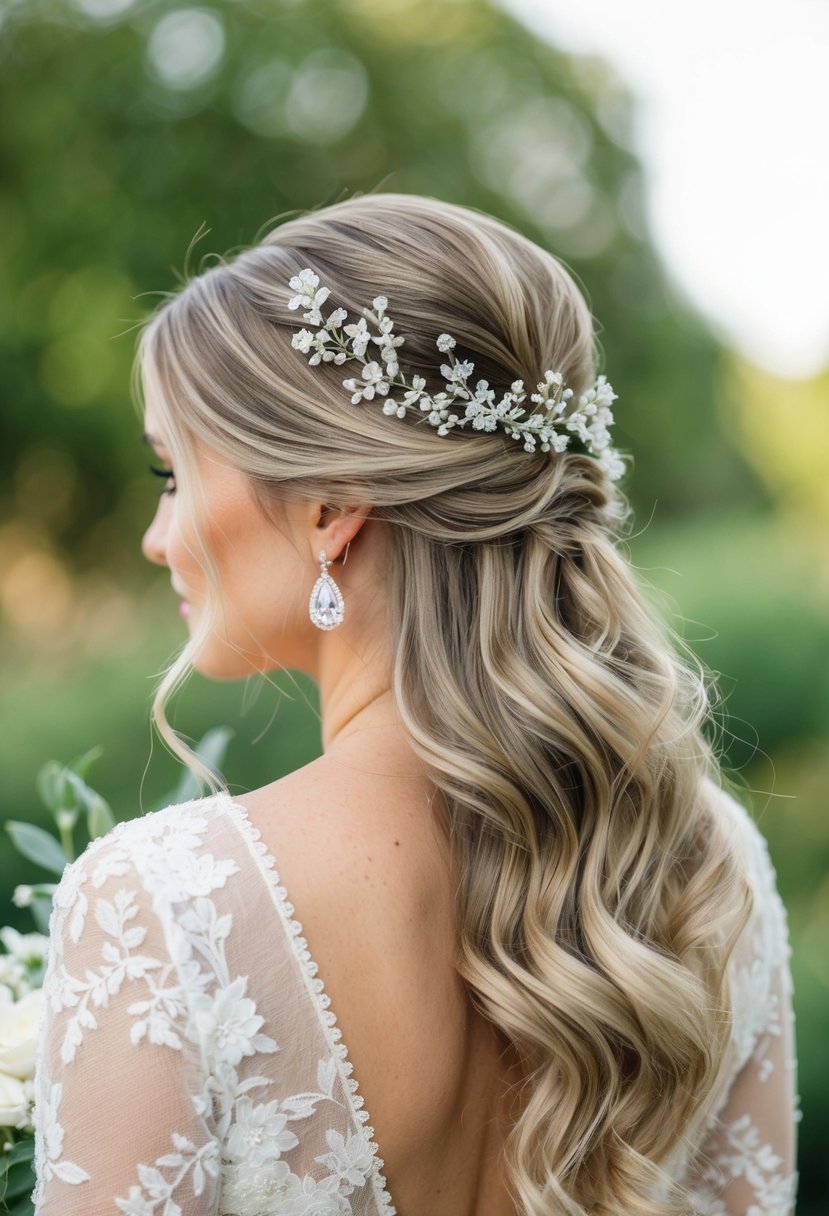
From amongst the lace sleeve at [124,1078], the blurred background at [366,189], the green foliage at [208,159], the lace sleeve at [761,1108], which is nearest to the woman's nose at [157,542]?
the lace sleeve at [124,1078]

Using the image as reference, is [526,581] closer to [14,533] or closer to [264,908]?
[264,908]

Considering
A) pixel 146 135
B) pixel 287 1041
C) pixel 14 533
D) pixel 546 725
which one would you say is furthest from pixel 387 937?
pixel 14 533

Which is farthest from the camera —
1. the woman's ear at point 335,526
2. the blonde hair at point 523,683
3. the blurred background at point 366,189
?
the blurred background at point 366,189

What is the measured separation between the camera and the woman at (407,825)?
132 cm

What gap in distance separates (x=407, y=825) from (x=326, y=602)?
0.41 metres

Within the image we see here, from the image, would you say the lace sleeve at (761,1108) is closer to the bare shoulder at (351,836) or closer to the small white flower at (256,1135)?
the bare shoulder at (351,836)

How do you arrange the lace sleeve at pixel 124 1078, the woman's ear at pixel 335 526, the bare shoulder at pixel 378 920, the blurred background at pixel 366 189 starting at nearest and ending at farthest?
the lace sleeve at pixel 124 1078 → the bare shoulder at pixel 378 920 → the woman's ear at pixel 335 526 → the blurred background at pixel 366 189

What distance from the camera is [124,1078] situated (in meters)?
1.26

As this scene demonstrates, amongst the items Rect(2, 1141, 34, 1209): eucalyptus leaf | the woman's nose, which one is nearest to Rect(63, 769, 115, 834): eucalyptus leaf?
the woman's nose

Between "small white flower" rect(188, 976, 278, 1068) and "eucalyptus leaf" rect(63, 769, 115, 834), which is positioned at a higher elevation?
"small white flower" rect(188, 976, 278, 1068)

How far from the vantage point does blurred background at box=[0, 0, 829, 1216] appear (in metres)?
8.07

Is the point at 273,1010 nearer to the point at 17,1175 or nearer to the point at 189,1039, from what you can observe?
the point at 189,1039

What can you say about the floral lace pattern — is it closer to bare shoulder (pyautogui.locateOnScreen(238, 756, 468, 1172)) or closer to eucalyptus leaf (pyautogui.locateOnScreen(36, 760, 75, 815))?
bare shoulder (pyautogui.locateOnScreen(238, 756, 468, 1172))

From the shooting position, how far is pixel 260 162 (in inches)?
376
